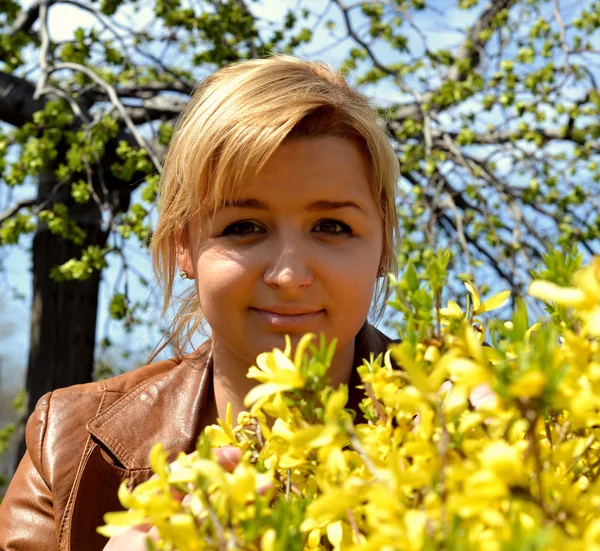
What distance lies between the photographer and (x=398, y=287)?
777mm

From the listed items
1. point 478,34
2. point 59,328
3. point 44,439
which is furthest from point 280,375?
point 478,34

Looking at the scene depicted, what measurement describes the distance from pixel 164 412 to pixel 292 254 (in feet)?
2.37

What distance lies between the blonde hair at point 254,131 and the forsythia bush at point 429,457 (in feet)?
2.84

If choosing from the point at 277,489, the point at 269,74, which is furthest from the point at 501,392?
the point at 269,74

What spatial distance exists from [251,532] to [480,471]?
0.66 ft

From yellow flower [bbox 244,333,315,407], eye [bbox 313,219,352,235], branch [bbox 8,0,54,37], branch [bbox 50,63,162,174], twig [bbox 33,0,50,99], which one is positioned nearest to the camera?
yellow flower [bbox 244,333,315,407]

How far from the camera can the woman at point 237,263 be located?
1536 millimetres

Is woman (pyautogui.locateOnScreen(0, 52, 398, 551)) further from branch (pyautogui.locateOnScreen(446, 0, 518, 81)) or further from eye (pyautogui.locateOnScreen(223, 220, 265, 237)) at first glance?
branch (pyautogui.locateOnScreen(446, 0, 518, 81))

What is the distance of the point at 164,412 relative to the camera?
77.3 inches

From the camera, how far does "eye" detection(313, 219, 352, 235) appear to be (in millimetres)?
1581

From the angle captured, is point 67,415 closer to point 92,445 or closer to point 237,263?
point 92,445

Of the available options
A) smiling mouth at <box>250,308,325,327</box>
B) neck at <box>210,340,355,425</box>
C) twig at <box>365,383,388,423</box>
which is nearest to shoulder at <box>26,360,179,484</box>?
neck at <box>210,340,355,425</box>

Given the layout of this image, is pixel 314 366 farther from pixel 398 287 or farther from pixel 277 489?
pixel 277 489

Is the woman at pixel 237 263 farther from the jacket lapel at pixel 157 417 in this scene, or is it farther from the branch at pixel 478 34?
the branch at pixel 478 34
